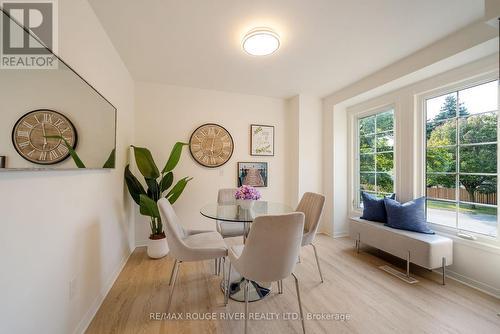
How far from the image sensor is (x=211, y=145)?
335 centimetres

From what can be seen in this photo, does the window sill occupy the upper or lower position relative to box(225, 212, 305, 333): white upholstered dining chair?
lower

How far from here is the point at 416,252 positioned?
84.8 inches

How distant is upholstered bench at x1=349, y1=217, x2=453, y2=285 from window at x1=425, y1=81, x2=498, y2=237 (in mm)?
357

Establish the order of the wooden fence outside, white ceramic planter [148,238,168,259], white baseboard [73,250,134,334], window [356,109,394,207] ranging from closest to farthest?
white baseboard [73,250,134,334], the wooden fence outside, white ceramic planter [148,238,168,259], window [356,109,394,207]

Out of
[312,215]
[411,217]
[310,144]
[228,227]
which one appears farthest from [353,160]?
[228,227]

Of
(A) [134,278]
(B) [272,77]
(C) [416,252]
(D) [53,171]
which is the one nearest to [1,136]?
(D) [53,171]

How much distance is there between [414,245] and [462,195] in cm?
79

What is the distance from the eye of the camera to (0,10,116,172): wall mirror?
822mm

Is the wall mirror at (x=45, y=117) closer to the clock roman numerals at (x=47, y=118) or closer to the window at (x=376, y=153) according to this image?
the clock roman numerals at (x=47, y=118)

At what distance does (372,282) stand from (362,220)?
0.94m

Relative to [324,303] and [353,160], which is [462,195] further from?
[324,303]

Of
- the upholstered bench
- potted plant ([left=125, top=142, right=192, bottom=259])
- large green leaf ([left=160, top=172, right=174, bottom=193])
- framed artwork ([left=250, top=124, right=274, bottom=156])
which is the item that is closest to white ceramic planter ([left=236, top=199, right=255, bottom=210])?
potted plant ([left=125, top=142, right=192, bottom=259])

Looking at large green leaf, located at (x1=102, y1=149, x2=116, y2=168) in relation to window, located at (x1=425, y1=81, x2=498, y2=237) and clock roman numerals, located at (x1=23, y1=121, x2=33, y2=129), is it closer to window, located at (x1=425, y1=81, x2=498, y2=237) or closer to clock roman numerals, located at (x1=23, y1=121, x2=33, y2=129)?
clock roman numerals, located at (x1=23, y1=121, x2=33, y2=129)

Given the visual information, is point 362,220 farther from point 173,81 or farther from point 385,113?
point 173,81
